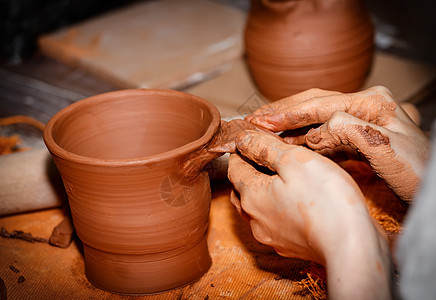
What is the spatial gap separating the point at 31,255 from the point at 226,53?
6.62ft

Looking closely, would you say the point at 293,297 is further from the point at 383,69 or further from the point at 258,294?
the point at 383,69

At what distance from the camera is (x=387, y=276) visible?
1040 millimetres

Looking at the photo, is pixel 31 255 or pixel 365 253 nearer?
pixel 365 253

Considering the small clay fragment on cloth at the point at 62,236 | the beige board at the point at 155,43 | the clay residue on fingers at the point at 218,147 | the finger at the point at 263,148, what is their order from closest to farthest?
1. the finger at the point at 263,148
2. the clay residue on fingers at the point at 218,147
3. the small clay fragment on cloth at the point at 62,236
4. the beige board at the point at 155,43

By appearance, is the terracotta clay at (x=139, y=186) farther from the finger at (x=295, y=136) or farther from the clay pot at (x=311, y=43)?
the clay pot at (x=311, y=43)

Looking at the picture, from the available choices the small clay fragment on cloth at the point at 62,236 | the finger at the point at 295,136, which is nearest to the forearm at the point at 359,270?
the finger at the point at 295,136

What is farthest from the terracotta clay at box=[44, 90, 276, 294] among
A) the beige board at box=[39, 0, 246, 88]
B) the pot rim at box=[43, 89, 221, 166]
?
the beige board at box=[39, 0, 246, 88]

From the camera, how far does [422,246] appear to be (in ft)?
2.52

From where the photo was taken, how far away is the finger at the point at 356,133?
128cm

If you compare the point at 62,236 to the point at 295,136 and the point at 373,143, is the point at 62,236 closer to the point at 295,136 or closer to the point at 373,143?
the point at 295,136

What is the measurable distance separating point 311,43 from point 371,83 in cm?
65

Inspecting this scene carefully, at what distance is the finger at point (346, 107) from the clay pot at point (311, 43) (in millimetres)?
990

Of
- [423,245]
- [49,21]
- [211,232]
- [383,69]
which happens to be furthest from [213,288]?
[49,21]

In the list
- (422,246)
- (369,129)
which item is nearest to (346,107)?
(369,129)
